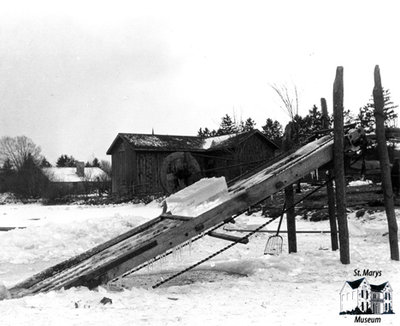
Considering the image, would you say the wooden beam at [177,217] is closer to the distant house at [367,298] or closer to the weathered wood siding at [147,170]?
the distant house at [367,298]

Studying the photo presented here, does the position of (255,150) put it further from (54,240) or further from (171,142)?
(54,240)

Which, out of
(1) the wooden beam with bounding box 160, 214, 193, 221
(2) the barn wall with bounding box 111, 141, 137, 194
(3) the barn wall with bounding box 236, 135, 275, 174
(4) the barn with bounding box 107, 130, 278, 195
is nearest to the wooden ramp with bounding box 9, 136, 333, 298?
(1) the wooden beam with bounding box 160, 214, 193, 221

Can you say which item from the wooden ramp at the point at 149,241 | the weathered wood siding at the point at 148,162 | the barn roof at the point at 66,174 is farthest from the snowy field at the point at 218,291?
the barn roof at the point at 66,174

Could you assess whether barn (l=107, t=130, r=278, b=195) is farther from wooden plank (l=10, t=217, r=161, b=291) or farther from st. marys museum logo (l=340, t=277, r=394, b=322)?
st. marys museum logo (l=340, t=277, r=394, b=322)

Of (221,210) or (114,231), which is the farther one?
(114,231)

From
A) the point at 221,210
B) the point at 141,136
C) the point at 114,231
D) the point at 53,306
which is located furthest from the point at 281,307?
the point at 141,136

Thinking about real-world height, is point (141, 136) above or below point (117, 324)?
above

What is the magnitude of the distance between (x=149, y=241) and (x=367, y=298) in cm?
240

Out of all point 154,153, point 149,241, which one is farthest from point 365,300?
point 154,153

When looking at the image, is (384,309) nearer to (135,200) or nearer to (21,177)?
(135,200)

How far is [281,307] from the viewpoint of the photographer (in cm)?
446

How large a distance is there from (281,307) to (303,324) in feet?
1.93

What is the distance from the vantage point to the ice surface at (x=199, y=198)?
5.83 meters

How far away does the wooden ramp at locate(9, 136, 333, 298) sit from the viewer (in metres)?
4.90
